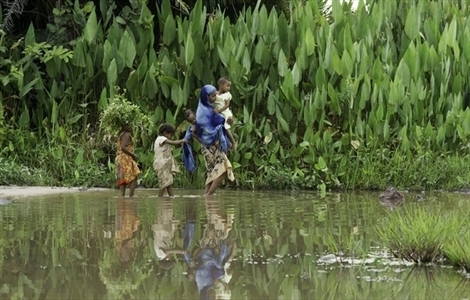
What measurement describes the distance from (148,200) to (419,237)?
5562 mm

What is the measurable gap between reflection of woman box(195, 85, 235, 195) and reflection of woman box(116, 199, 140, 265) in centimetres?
151

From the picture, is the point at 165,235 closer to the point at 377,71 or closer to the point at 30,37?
the point at 377,71

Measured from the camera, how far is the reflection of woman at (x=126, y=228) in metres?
7.50

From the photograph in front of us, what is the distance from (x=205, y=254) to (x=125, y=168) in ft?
17.7

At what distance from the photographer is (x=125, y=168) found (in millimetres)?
12633

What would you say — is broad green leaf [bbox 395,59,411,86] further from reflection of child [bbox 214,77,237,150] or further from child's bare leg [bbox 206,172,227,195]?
child's bare leg [bbox 206,172,227,195]

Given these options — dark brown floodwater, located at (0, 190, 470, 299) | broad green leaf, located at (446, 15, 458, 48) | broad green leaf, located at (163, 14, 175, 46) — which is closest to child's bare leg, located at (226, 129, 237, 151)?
dark brown floodwater, located at (0, 190, 470, 299)

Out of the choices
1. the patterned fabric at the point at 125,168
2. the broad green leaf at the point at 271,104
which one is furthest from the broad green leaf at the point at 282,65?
the patterned fabric at the point at 125,168

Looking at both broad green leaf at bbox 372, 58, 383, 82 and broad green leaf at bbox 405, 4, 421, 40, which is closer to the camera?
broad green leaf at bbox 372, 58, 383, 82

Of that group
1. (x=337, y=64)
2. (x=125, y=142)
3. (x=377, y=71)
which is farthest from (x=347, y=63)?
(x=125, y=142)

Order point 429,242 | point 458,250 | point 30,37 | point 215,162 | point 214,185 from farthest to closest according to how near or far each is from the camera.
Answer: point 30,37
point 215,162
point 214,185
point 429,242
point 458,250

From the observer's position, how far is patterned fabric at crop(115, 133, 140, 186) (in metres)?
12.6

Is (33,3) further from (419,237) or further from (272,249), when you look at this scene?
(419,237)

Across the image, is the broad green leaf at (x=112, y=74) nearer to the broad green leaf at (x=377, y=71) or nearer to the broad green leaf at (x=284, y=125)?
the broad green leaf at (x=284, y=125)
